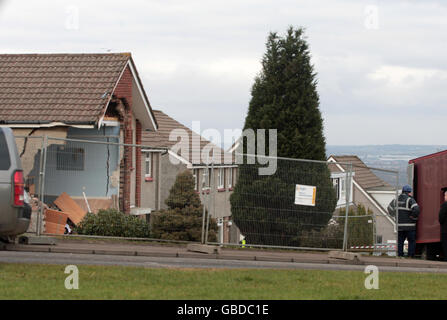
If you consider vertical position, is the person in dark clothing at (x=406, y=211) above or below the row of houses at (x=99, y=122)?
below

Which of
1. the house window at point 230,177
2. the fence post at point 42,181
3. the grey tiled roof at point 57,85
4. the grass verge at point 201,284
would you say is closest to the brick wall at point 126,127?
the grey tiled roof at point 57,85

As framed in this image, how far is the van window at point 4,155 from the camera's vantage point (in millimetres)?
12180

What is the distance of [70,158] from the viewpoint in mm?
17641

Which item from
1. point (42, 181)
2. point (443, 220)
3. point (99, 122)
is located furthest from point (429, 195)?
point (99, 122)

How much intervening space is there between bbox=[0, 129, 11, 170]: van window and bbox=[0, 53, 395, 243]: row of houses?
215 inches

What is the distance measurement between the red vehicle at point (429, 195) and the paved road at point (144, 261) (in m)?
4.39

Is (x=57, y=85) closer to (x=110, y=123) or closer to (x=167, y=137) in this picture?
(x=110, y=123)

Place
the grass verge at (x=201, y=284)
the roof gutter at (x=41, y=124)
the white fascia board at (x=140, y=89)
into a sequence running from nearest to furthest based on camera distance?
the grass verge at (x=201, y=284), the roof gutter at (x=41, y=124), the white fascia board at (x=140, y=89)

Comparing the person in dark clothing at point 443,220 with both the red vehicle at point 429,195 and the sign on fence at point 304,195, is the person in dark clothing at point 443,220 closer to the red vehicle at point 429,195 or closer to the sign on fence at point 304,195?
the red vehicle at point 429,195

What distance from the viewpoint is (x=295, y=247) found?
58.5 feet

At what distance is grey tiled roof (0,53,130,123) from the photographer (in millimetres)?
26500

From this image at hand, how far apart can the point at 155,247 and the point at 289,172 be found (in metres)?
3.41

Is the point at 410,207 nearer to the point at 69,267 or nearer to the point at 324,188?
the point at 324,188

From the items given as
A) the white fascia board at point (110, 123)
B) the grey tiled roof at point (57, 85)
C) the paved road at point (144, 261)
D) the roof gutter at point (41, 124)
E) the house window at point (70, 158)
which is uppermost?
the grey tiled roof at point (57, 85)
